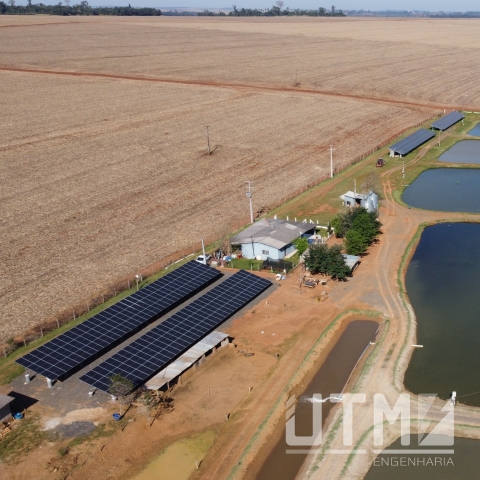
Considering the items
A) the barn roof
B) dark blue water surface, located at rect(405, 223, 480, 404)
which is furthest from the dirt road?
the barn roof

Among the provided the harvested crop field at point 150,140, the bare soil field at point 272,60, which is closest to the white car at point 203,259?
the harvested crop field at point 150,140

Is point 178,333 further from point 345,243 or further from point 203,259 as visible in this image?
point 345,243

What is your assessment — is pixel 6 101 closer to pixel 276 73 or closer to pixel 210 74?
pixel 210 74

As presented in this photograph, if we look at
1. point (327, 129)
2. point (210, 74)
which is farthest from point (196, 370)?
point (210, 74)

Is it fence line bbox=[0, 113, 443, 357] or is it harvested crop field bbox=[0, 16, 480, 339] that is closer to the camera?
fence line bbox=[0, 113, 443, 357]

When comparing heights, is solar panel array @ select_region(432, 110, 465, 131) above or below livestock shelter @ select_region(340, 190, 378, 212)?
above

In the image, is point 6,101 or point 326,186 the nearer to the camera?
point 326,186

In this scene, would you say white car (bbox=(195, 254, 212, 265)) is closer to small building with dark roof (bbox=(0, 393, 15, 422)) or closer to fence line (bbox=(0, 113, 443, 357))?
fence line (bbox=(0, 113, 443, 357))
